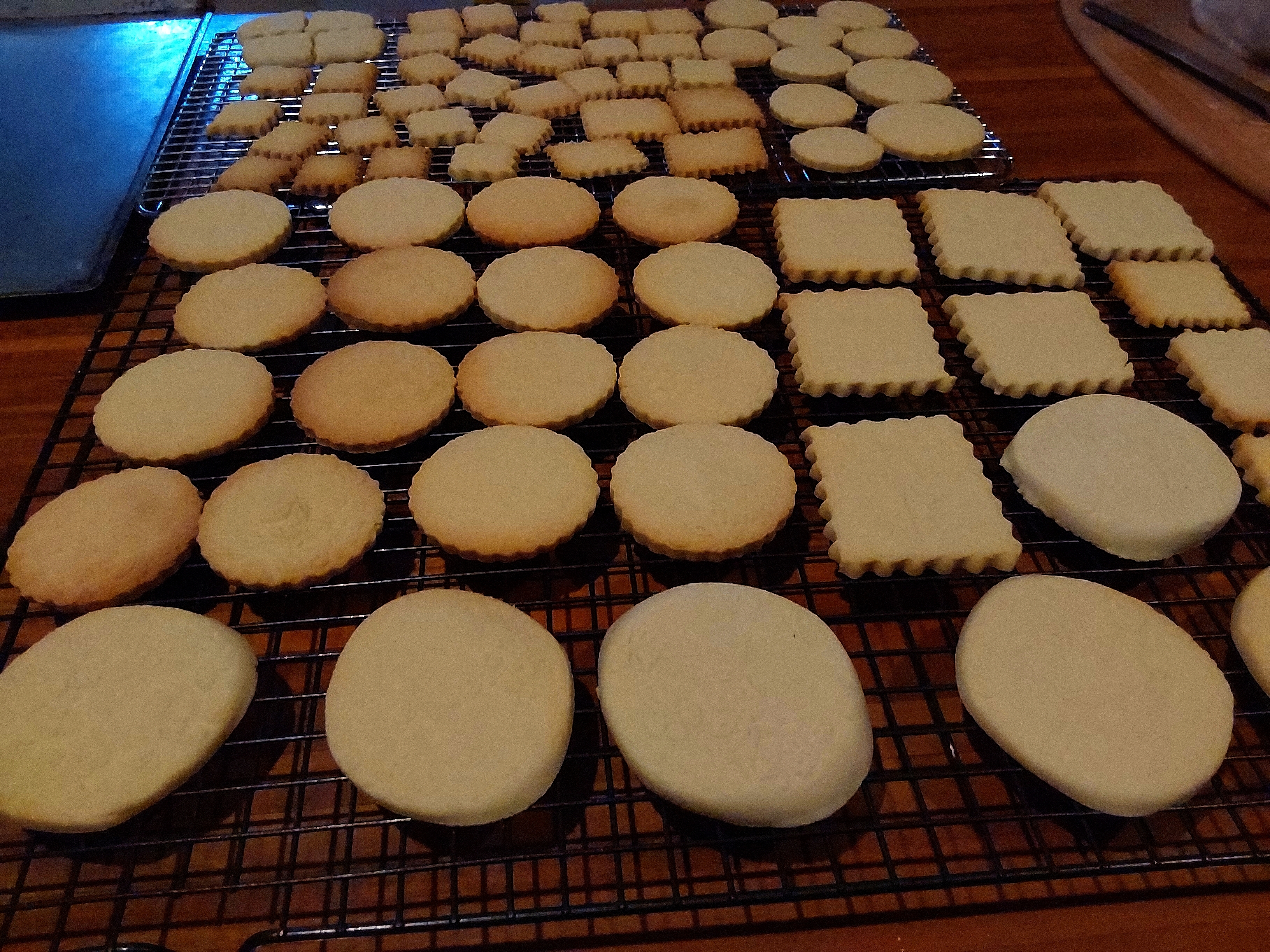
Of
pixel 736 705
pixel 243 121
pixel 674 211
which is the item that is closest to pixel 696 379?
pixel 674 211

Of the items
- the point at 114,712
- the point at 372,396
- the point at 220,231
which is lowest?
the point at 114,712

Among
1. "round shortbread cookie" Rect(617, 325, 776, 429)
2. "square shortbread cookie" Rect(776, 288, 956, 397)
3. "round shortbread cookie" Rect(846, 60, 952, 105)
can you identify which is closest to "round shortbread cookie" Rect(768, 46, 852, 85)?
"round shortbread cookie" Rect(846, 60, 952, 105)

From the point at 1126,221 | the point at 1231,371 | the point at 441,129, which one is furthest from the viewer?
the point at 441,129

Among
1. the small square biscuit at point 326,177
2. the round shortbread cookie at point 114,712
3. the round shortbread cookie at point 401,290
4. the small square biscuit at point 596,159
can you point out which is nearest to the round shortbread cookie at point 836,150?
the small square biscuit at point 596,159

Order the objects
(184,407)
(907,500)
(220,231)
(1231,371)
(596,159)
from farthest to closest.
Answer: (596,159)
(220,231)
(1231,371)
(184,407)
(907,500)

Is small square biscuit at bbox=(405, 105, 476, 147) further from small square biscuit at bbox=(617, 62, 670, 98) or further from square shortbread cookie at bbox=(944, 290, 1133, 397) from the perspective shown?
square shortbread cookie at bbox=(944, 290, 1133, 397)

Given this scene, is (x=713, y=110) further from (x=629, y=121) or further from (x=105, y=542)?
(x=105, y=542)
